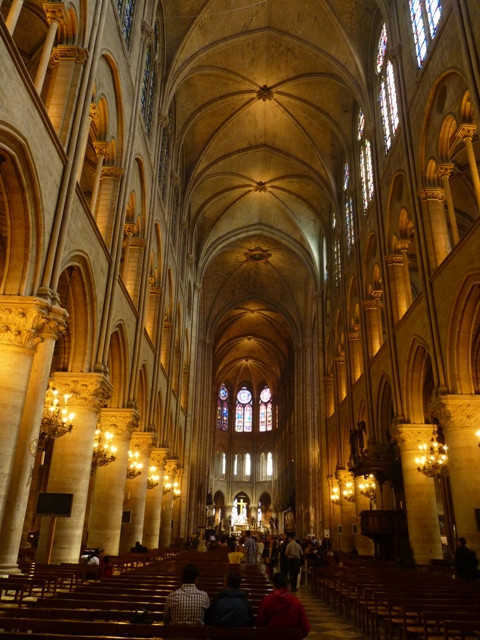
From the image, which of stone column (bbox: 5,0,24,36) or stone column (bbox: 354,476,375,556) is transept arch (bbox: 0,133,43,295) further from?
stone column (bbox: 354,476,375,556)

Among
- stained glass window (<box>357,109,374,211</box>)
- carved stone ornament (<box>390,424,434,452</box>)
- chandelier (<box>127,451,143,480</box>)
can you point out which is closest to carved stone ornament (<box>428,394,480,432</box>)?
carved stone ornament (<box>390,424,434,452</box>)

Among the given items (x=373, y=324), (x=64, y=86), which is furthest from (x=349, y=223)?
(x=64, y=86)

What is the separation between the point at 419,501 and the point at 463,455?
3.89 m

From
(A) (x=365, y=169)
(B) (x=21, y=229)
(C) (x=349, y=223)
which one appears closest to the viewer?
(B) (x=21, y=229)

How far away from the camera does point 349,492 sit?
86.4 ft

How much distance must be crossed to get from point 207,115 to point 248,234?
1133 cm

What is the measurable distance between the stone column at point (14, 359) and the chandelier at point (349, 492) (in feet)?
66.4

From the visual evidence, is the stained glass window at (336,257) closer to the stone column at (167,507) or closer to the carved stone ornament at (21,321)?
the stone column at (167,507)

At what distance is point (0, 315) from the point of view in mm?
8828

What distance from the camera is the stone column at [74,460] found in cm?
1152

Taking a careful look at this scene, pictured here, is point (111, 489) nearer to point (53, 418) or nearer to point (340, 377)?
point (53, 418)

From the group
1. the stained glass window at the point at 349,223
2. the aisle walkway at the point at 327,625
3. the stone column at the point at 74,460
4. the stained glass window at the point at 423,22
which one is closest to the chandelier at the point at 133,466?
the stone column at the point at 74,460

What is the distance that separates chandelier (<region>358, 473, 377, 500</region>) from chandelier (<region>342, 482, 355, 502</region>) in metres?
2.58

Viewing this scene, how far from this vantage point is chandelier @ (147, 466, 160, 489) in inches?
872
